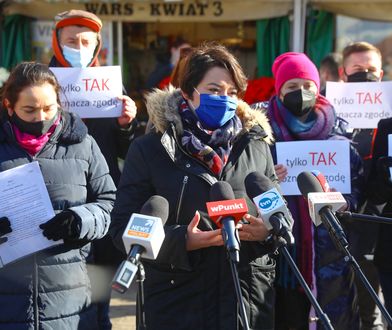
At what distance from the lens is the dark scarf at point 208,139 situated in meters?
3.43

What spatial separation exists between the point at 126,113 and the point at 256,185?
6.75ft

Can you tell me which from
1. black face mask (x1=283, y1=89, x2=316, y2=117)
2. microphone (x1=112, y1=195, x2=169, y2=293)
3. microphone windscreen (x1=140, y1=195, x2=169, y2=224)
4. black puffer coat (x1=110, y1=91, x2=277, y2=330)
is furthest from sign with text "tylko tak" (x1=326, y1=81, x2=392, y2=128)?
microphone (x1=112, y1=195, x2=169, y2=293)

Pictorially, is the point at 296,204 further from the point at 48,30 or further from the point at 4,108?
the point at 48,30

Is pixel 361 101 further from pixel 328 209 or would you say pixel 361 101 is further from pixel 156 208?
pixel 156 208

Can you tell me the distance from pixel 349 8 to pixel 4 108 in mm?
6063

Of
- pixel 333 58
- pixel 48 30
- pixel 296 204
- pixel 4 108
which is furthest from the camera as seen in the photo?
pixel 48 30

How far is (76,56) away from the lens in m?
5.05

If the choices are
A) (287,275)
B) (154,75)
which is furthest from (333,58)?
(287,275)

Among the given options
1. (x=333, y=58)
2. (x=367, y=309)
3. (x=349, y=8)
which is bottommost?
(x=367, y=309)

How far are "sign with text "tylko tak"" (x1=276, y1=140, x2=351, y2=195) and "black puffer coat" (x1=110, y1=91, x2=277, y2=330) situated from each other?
3.22 feet

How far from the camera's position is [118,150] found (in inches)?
202

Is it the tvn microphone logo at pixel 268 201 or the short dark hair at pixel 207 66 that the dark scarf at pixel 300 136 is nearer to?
the short dark hair at pixel 207 66

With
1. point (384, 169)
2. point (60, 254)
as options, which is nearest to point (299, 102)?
point (384, 169)

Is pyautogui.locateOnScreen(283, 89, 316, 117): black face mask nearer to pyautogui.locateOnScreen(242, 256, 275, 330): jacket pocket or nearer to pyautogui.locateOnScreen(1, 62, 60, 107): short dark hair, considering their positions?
pyautogui.locateOnScreen(242, 256, 275, 330): jacket pocket
